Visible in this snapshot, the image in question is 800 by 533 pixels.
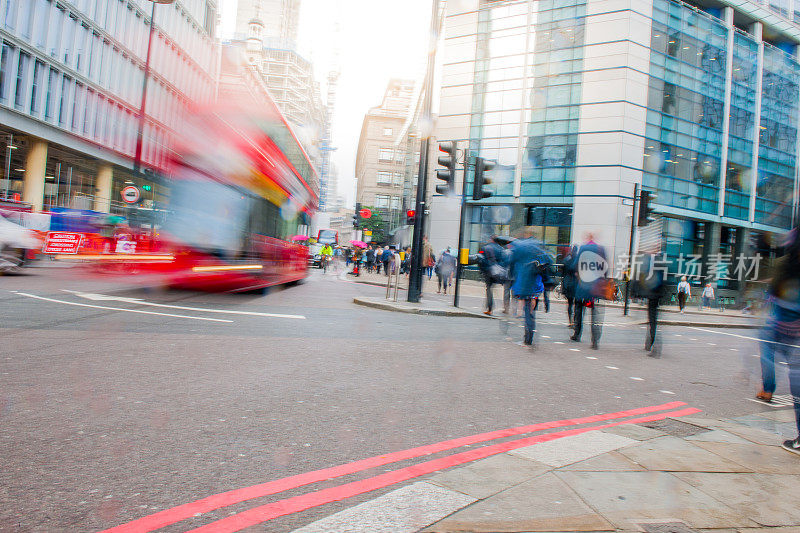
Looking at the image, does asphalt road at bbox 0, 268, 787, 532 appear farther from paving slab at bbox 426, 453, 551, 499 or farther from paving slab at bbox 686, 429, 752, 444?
paving slab at bbox 686, 429, 752, 444

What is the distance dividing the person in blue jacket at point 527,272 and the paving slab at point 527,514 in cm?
555

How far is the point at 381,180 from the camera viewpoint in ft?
306

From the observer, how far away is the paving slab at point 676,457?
126 inches

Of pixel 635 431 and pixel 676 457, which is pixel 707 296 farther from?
pixel 676 457

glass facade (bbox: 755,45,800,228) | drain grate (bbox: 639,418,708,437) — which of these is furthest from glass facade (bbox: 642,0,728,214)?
drain grate (bbox: 639,418,708,437)

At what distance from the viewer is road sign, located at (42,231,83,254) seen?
1916 centimetres

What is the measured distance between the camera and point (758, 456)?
141 inches

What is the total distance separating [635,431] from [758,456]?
0.74 m

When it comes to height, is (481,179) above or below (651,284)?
above

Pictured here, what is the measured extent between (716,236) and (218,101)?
3396 centimetres

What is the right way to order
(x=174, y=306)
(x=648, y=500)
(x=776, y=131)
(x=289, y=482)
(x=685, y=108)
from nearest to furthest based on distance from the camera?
(x=648, y=500) → (x=289, y=482) → (x=174, y=306) → (x=685, y=108) → (x=776, y=131)

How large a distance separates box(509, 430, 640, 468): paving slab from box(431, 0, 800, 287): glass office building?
28647 mm

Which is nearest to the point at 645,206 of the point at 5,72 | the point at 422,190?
the point at 422,190

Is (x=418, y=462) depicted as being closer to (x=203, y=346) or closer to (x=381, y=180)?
(x=203, y=346)
